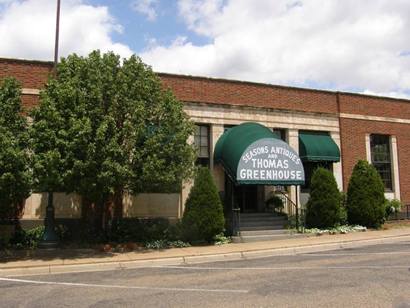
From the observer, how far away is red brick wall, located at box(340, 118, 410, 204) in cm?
2353

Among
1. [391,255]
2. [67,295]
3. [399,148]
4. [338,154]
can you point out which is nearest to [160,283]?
[67,295]

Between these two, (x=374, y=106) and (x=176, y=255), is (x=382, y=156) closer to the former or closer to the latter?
(x=374, y=106)

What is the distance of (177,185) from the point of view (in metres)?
15.8

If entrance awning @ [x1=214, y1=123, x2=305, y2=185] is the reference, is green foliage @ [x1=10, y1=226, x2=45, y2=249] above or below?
below

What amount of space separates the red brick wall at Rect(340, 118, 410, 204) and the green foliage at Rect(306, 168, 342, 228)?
3640 millimetres

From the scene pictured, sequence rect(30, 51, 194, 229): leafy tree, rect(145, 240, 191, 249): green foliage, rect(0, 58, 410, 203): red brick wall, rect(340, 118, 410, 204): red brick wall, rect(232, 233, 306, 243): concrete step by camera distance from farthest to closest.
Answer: rect(340, 118, 410, 204): red brick wall
rect(0, 58, 410, 203): red brick wall
rect(232, 233, 306, 243): concrete step
rect(145, 240, 191, 249): green foliage
rect(30, 51, 194, 229): leafy tree

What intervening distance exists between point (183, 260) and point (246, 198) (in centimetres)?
761

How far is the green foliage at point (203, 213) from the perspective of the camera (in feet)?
55.0

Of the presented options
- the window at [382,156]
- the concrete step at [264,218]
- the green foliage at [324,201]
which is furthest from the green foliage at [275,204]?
the window at [382,156]

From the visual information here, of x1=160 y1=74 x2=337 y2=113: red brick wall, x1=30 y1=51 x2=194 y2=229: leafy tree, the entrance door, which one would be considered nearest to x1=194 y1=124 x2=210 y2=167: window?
x1=160 y1=74 x2=337 y2=113: red brick wall

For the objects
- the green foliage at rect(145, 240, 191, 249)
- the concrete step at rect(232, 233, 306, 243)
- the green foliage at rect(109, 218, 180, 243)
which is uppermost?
the green foliage at rect(109, 218, 180, 243)

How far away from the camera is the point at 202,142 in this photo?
67.9 feet

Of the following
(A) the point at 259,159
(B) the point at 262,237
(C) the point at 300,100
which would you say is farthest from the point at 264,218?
(C) the point at 300,100

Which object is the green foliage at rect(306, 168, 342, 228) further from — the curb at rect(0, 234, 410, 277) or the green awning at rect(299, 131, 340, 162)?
the curb at rect(0, 234, 410, 277)
